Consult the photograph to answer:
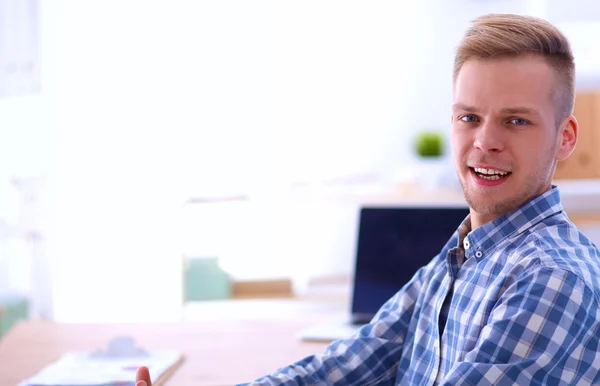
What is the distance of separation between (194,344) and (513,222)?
967 millimetres

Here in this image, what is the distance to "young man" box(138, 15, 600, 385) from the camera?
1.00 metres

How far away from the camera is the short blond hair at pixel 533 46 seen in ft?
3.80

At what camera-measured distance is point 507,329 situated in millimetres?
1006

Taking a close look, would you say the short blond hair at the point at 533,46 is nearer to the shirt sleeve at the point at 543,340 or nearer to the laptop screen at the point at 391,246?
the shirt sleeve at the point at 543,340

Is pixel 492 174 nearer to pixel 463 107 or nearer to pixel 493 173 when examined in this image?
pixel 493 173

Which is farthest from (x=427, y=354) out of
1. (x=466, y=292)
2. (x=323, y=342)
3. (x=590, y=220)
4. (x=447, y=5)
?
(x=447, y=5)

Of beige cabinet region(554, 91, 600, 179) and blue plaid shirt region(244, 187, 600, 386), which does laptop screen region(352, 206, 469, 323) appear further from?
beige cabinet region(554, 91, 600, 179)

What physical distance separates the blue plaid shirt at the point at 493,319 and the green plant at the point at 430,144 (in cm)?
421

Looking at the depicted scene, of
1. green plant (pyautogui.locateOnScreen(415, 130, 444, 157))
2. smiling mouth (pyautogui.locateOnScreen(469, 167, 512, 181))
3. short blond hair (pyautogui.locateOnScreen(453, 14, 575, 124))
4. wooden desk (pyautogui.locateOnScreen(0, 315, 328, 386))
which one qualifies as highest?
short blond hair (pyautogui.locateOnScreen(453, 14, 575, 124))

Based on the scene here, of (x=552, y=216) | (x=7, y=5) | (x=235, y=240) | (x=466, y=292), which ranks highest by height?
(x=7, y=5)

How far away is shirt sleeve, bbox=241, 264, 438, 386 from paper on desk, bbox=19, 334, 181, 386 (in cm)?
35

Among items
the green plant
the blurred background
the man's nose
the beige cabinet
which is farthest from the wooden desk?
the green plant

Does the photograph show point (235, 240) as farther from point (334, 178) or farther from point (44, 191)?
point (44, 191)

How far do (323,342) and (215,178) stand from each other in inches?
148
